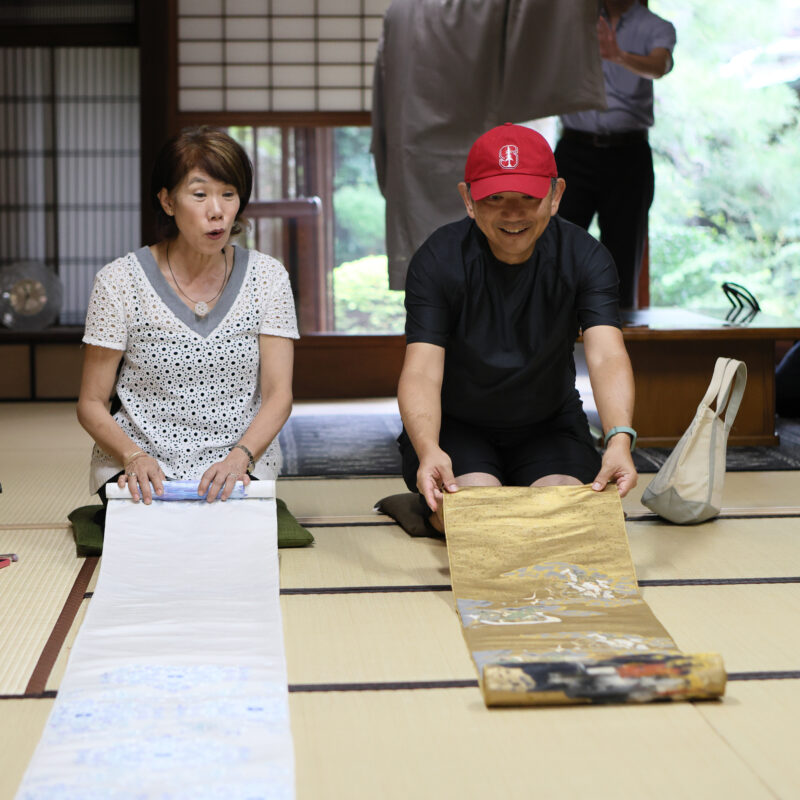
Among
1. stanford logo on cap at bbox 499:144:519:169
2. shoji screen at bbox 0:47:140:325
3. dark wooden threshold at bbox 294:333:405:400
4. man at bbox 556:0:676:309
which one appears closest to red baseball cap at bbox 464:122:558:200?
stanford logo on cap at bbox 499:144:519:169

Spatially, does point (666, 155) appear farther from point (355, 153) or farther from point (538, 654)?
point (538, 654)

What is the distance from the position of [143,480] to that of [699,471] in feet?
4.38

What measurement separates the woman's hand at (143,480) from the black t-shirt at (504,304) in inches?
24.5

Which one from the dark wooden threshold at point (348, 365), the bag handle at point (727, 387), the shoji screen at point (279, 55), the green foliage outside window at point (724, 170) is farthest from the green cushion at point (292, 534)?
the green foliage outside window at point (724, 170)

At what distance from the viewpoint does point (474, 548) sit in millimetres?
2203

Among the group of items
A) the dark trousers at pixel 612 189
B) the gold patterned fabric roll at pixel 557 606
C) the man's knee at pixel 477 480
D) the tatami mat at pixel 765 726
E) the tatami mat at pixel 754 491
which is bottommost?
the tatami mat at pixel 765 726

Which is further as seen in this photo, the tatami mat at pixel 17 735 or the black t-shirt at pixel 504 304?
the black t-shirt at pixel 504 304

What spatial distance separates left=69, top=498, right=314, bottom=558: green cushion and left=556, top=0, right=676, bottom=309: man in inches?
102

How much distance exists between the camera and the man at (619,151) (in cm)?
478

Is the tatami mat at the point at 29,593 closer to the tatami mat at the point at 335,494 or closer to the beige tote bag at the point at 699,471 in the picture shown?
the tatami mat at the point at 335,494

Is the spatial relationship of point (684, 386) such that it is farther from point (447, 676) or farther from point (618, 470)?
point (447, 676)

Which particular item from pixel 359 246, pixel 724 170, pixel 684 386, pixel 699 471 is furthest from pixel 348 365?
pixel 699 471

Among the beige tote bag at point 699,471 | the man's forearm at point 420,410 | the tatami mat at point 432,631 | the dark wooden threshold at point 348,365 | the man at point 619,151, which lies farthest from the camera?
the dark wooden threshold at point 348,365

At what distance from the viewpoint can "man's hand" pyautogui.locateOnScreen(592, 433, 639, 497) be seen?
7.30ft
